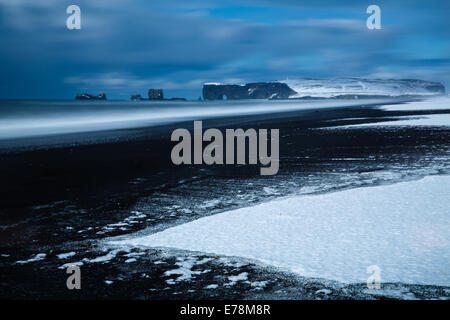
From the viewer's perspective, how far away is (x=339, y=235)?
5.81 m

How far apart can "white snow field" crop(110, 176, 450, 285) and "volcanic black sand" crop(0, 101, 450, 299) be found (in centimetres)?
26

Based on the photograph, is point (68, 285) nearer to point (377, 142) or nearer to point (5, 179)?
point (5, 179)

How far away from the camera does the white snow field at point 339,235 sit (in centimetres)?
475

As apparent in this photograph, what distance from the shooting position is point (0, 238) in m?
5.98

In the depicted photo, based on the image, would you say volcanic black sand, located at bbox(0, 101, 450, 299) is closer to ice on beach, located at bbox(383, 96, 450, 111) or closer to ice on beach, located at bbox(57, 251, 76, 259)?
ice on beach, located at bbox(57, 251, 76, 259)

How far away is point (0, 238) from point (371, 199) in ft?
19.5

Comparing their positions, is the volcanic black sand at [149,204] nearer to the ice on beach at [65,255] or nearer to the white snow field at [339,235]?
the ice on beach at [65,255]

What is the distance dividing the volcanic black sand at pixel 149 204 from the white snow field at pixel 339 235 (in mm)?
263

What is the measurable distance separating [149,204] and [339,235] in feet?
11.5

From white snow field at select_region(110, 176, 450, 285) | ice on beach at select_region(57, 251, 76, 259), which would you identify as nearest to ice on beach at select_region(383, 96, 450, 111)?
white snow field at select_region(110, 176, 450, 285)

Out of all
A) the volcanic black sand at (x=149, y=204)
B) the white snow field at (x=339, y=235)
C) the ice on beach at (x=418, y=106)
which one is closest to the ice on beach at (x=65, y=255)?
the volcanic black sand at (x=149, y=204)

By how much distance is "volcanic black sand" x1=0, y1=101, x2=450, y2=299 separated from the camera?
4328 mm

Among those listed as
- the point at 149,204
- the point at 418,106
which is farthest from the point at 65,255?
the point at 418,106
